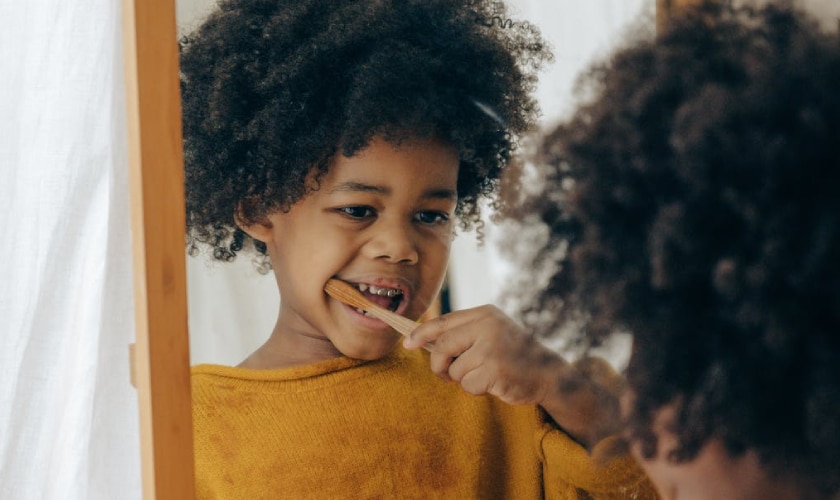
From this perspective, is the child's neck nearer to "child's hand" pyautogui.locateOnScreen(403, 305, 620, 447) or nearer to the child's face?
the child's face

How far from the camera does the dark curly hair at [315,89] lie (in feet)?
2.89

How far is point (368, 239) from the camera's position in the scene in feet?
2.92

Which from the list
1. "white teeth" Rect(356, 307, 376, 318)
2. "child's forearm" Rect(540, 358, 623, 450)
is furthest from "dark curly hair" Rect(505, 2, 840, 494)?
"white teeth" Rect(356, 307, 376, 318)

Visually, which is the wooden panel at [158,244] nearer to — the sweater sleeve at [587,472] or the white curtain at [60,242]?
the white curtain at [60,242]

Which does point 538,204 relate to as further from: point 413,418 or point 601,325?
point 413,418

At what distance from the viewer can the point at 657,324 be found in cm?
52

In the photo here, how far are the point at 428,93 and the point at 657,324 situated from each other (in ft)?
1.40

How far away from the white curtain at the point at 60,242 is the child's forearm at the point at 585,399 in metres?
0.33

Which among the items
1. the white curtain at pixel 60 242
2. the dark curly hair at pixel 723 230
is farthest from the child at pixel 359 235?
the dark curly hair at pixel 723 230

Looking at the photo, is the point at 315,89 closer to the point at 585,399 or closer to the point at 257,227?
the point at 257,227

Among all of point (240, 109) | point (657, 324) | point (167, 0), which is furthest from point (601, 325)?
point (240, 109)

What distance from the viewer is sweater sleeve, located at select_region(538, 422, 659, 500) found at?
0.85 m

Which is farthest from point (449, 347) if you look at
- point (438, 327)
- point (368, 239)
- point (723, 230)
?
point (723, 230)

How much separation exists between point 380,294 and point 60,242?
0.28 meters
